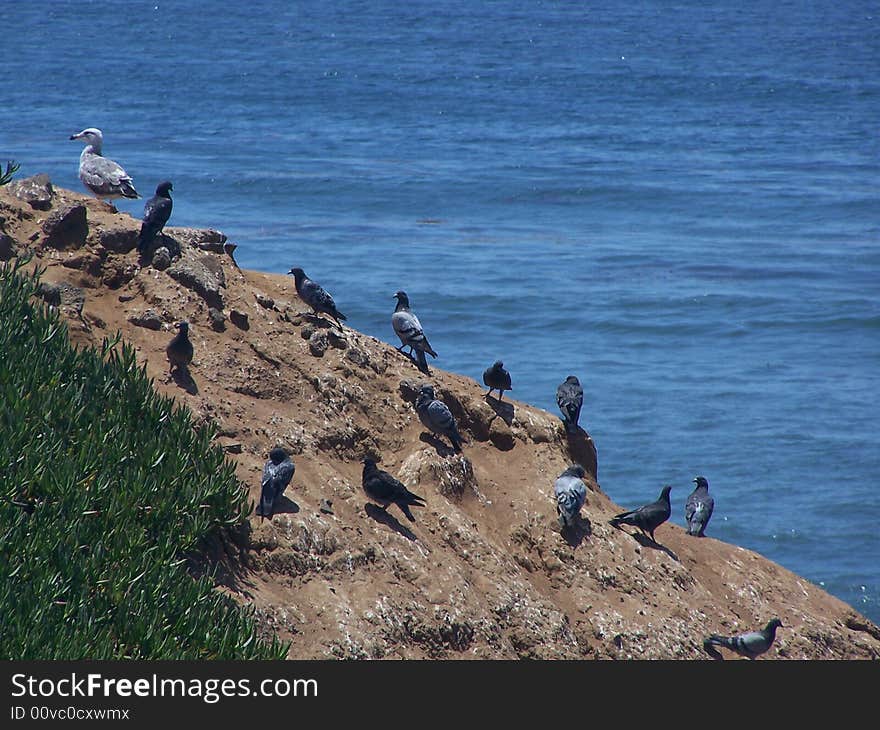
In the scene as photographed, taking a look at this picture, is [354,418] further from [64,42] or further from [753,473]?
[64,42]

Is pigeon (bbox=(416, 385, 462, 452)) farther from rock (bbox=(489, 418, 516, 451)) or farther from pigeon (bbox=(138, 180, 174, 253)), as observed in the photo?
pigeon (bbox=(138, 180, 174, 253))

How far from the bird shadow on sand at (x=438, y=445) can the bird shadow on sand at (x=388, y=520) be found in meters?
1.22

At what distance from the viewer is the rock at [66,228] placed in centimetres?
Result: 1439

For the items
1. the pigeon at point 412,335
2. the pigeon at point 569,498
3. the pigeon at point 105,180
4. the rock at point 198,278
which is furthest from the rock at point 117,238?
the pigeon at point 569,498

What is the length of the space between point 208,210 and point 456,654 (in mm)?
38704

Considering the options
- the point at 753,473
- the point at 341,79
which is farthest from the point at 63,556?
the point at 341,79

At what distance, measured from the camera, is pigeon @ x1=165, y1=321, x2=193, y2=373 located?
43.1 ft

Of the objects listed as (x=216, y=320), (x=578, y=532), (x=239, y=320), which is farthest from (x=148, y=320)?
(x=578, y=532)

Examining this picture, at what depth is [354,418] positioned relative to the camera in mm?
14133

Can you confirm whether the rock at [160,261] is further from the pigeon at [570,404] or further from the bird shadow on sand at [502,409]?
the pigeon at [570,404]

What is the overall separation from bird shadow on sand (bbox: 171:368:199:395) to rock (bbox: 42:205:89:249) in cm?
225

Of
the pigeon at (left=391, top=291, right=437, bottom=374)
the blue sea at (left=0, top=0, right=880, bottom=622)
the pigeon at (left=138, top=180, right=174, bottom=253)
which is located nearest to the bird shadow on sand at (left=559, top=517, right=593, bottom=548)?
the pigeon at (left=391, top=291, right=437, bottom=374)

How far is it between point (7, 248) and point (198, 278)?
216 cm

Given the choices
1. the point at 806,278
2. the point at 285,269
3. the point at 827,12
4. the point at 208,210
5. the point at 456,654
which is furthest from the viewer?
the point at 827,12
